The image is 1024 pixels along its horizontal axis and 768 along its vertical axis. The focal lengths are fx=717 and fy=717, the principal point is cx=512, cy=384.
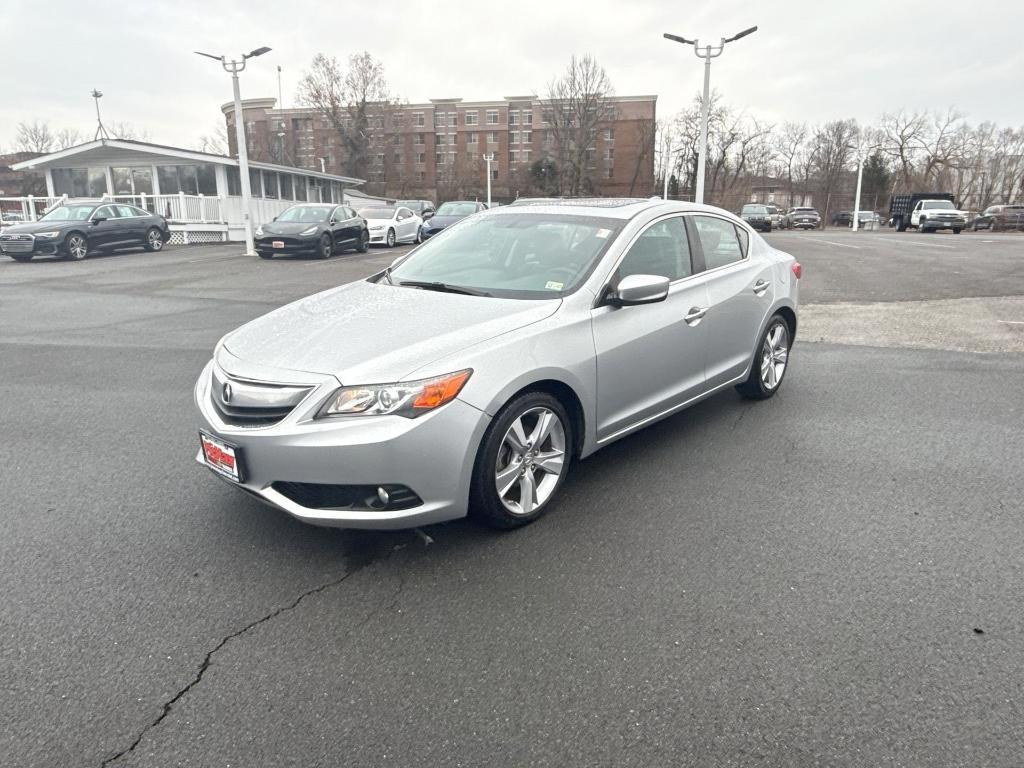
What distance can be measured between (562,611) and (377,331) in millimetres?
1566

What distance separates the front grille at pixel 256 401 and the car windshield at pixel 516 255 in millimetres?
1329

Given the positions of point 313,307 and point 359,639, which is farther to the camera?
point 313,307

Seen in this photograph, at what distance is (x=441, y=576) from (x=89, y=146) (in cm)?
3176

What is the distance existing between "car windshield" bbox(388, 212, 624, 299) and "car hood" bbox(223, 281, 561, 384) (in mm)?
222

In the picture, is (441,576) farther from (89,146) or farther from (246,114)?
(246,114)

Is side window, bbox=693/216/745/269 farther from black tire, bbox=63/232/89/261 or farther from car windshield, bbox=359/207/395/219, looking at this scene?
car windshield, bbox=359/207/395/219

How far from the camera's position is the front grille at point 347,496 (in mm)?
3062

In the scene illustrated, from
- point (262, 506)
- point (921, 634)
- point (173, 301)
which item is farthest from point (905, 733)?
point (173, 301)

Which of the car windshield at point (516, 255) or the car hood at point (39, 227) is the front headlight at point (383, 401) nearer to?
the car windshield at point (516, 255)

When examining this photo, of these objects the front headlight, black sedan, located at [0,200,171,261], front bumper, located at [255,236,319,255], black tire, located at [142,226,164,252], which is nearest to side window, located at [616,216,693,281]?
the front headlight

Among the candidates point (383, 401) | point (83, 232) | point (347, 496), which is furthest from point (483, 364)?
point (83, 232)

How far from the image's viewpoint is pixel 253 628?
2.78 m

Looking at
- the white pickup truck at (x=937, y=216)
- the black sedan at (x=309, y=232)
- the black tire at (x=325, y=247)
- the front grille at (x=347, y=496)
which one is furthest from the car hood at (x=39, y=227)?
the white pickup truck at (x=937, y=216)

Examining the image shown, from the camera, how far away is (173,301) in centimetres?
1205
